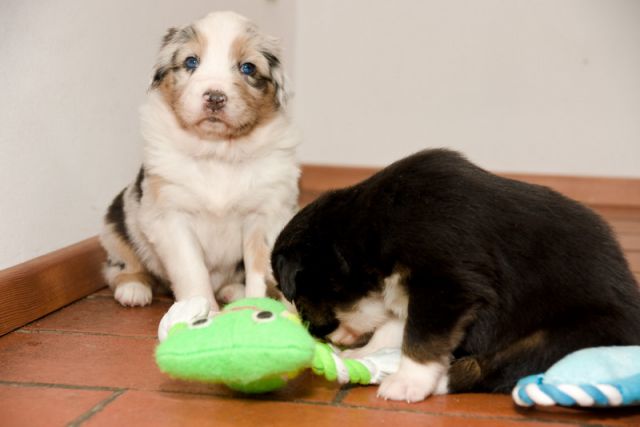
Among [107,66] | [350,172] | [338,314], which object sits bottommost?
[350,172]

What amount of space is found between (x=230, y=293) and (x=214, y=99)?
0.81m

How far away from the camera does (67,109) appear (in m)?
3.29

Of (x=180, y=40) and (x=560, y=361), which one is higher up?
(x=180, y=40)

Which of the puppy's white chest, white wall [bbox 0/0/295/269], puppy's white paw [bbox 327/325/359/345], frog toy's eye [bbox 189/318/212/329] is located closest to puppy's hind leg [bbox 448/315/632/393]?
puppy's white paw [bbox 327/325/359/345]

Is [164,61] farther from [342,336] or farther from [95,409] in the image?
[95,409]

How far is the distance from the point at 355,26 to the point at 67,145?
3.09m

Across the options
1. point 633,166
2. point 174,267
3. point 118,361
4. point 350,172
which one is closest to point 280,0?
point 350,172

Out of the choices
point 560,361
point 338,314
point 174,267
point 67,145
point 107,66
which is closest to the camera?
point 560,361

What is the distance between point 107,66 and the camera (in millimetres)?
3574

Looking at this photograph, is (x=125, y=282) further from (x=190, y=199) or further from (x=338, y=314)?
(x=338, y=314)

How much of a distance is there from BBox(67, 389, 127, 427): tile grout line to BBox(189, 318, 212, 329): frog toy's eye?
0.98 ft

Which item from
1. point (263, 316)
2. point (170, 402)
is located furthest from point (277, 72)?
point (170, 402)

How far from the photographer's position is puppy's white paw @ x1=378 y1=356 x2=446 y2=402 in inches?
84.3

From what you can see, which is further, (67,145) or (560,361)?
(67,145)
